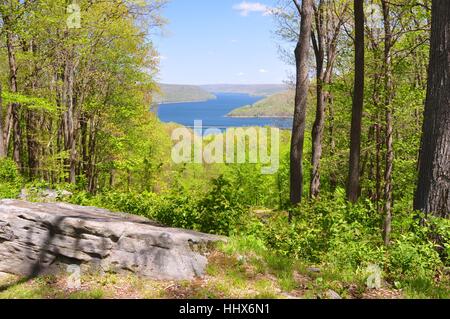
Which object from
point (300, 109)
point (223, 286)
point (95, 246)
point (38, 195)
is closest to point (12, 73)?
point (38, 195)

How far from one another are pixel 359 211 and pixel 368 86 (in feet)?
29.4

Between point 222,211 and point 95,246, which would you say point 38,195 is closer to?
point 95,246

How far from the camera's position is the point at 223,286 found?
602 centimetres

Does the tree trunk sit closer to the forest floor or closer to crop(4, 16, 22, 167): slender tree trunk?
the forest floor

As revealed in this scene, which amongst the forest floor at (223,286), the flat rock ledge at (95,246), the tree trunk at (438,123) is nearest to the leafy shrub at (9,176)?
the flat rock ledge at (95,246)

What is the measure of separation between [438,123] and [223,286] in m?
4.63

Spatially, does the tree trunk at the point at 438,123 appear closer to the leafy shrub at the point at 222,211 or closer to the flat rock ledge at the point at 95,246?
the leafy shrub at the point at 222,211

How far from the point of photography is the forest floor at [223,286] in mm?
5832

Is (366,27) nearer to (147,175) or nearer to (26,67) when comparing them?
(147,175)

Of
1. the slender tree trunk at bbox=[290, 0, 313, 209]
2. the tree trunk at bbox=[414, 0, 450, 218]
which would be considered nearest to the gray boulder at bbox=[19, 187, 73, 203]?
the slender tree trunk at bbox=[290, 0, 313, 209]

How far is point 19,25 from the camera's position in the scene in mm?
14188

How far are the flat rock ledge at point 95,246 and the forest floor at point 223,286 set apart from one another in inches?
7.1

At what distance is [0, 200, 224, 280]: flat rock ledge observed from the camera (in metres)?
6.54
